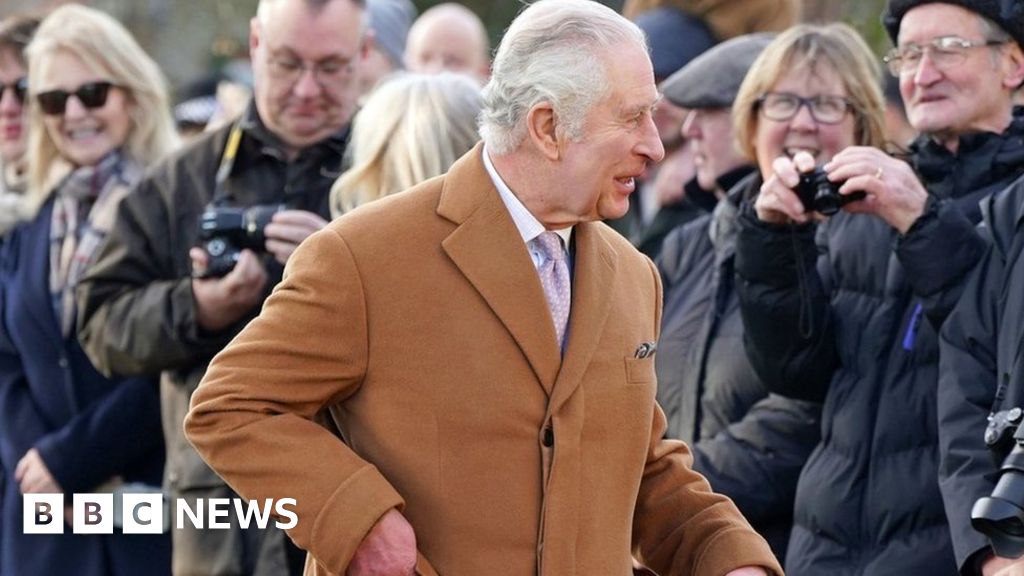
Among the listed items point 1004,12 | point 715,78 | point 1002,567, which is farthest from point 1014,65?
point 1002,567

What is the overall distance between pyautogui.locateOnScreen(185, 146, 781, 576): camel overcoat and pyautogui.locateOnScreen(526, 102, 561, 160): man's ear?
0.14m

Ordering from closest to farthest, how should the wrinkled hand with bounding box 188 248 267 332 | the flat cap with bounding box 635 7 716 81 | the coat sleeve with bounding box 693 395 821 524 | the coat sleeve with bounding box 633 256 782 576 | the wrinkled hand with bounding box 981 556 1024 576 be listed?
the coat sleeve with bounding box 633 256 782 576
the wrinkled hand with bounding box 981 556 1024 576
the coat sleeve with bounding box 693 395 821 524
the wrinkled hand with bounding box 188 248 267 332
the flat cap with bounding box 635 7 716 81

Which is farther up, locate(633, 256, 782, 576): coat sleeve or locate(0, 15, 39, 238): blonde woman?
locate(633, 256, 782, 576): coat sleeve

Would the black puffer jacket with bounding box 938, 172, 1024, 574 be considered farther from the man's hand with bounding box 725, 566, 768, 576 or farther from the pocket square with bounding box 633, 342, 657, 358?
the pocket square with bounding box 633, 342, 657, 358

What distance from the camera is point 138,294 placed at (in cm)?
632

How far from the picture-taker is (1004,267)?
15.8 ft

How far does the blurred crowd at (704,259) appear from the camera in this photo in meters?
5.03

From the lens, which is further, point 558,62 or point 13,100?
point 13,100

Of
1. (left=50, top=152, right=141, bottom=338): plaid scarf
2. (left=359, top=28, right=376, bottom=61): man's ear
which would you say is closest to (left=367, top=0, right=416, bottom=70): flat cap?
(left=50, top=152, right=141, bottom=338): plaid scarf

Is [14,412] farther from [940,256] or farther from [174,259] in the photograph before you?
[940,256]

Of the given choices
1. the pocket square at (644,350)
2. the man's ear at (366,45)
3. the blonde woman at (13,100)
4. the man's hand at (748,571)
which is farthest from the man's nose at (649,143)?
the blonde woman at (13,100)

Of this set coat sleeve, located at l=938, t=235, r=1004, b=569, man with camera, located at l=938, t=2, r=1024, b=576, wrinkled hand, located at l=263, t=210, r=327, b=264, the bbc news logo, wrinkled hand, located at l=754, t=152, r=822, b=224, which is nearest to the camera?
man with camera, located at l=938, t=2, r=1024, b=576

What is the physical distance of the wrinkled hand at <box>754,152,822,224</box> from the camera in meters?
5.34

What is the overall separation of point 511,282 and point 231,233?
87.7 inches
